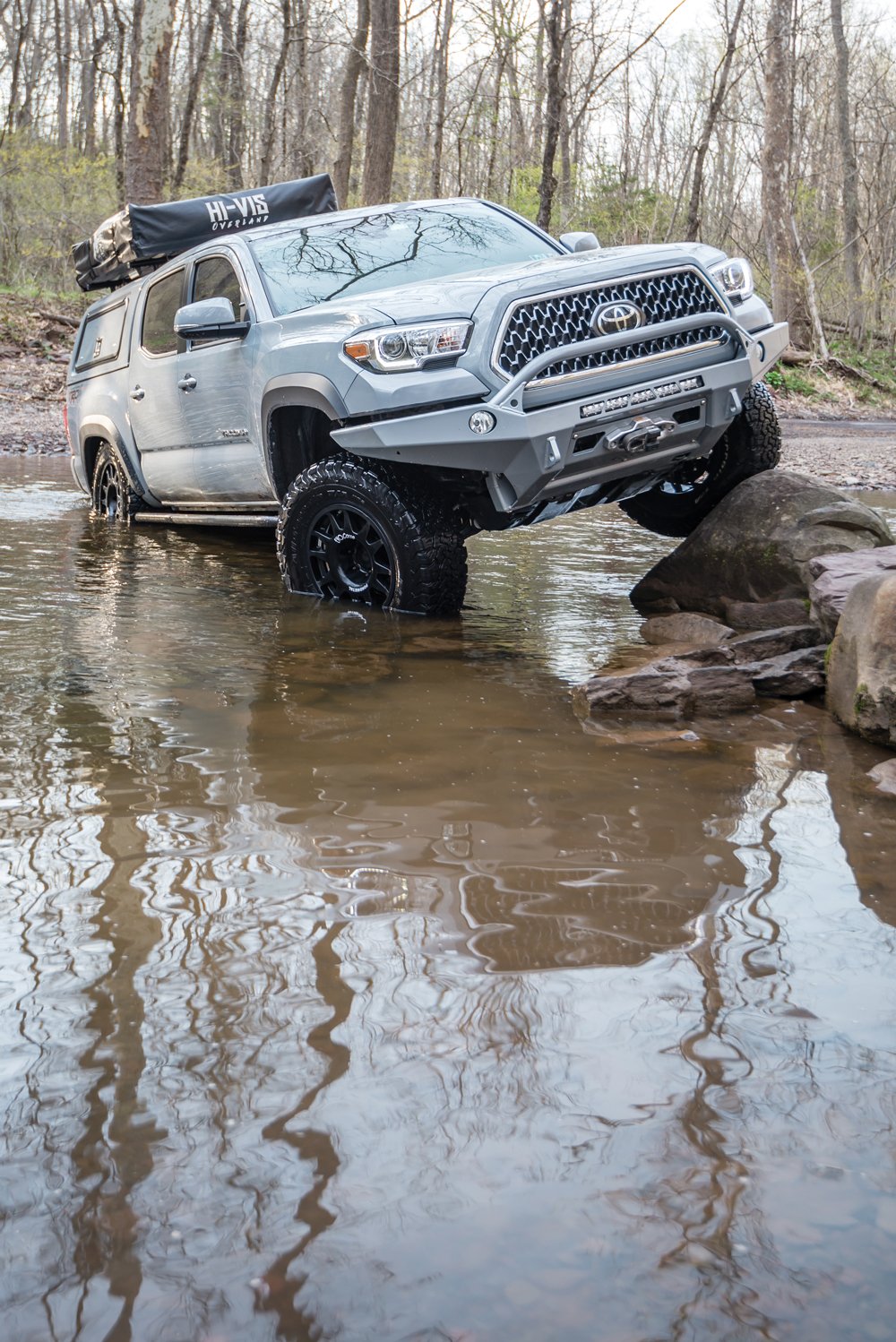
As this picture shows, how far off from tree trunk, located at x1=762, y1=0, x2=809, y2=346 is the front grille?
19.9 meters

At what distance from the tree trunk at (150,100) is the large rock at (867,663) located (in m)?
13.5

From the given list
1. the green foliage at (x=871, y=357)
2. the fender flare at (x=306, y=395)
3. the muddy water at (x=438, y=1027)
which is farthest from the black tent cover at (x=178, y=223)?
the green foliage at (x=871, y=357)

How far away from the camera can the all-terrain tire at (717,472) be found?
6547 mm

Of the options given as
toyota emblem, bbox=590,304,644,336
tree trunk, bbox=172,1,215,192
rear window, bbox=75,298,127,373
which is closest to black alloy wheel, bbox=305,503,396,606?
toyota emblem, bbox=590,304,644,336

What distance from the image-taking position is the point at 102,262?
872cm

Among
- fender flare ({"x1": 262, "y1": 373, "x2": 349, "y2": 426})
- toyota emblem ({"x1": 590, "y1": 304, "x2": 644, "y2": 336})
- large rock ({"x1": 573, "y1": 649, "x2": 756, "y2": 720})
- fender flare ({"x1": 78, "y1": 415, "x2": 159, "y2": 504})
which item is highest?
toyota emblem ({"x1": 590, "y1": 304, "x2": 644, "y2": 336})

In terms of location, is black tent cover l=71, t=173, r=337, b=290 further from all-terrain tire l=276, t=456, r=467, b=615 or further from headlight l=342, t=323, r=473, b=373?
headlight l=342, t=323, r=473, b=373

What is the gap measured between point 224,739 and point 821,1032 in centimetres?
222

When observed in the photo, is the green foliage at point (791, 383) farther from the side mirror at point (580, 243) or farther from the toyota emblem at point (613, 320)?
the toyota emblem at point (613, 320)

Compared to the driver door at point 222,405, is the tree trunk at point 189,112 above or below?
above

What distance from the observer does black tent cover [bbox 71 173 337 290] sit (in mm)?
8250

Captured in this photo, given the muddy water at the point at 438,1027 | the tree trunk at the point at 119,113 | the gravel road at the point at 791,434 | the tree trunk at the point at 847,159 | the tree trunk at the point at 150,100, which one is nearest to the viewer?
the muddy water at the point at 438,1027

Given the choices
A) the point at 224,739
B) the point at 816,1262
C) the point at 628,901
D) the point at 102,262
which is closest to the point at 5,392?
the point at 102,262

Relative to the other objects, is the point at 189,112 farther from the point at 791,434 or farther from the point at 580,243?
the point at 580,243
